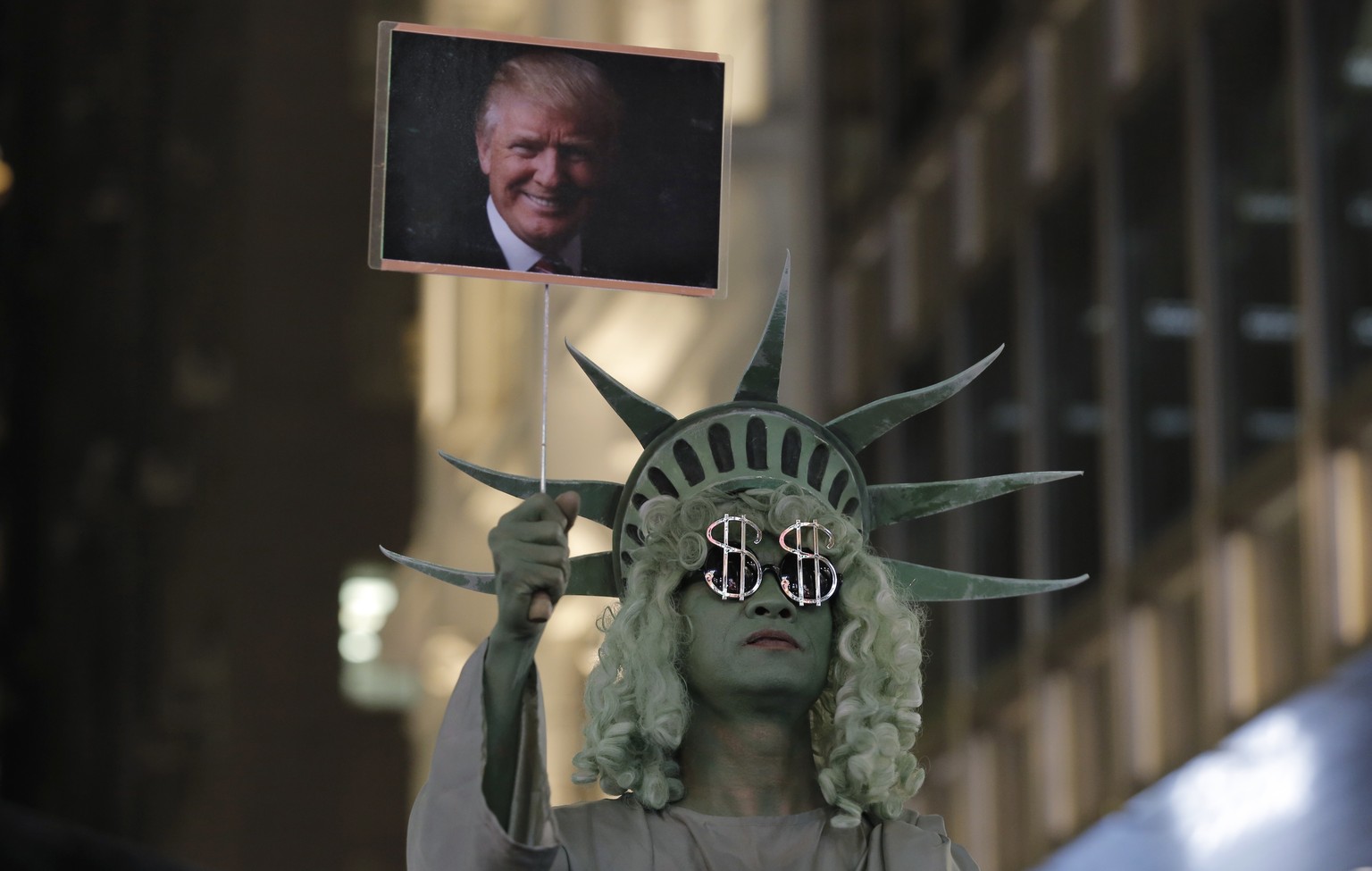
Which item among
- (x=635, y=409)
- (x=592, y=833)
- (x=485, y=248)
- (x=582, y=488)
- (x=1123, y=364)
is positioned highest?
(x=485, y=248)

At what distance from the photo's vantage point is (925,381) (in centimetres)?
1419

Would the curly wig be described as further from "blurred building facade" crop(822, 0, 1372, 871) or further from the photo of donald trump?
"blurred building facade" crop(822, 0, 1372, 871)

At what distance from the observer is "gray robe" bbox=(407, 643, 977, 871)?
3016mm

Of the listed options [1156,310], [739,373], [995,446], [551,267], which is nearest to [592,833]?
[551,267]

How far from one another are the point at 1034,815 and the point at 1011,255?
3246mm

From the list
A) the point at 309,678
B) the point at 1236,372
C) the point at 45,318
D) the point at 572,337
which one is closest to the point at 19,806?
the point at 309,678

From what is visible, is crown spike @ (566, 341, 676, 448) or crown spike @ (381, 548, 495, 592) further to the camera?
crown spike @ (566, 341, 676, 448)

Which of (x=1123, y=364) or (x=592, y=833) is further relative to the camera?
(x=1123, y=364)

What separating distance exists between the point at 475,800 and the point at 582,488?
0.77 m

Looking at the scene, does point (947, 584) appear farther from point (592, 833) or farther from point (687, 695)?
point (592, 833)

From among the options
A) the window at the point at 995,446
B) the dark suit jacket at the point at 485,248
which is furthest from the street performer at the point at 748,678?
the window at the point at 995,446

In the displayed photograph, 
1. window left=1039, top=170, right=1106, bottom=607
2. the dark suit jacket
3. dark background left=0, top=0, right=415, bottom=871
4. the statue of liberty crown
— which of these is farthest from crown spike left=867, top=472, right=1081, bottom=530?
dark background left=0, top=0, right=415, bottom=871

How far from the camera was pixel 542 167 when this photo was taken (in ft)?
11.1

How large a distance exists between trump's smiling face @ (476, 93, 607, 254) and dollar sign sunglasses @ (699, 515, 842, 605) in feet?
1.67
